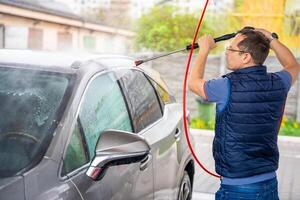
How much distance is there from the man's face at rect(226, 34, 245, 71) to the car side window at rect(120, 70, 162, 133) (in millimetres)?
679

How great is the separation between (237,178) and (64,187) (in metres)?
1.00

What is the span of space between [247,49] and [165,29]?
370 inches

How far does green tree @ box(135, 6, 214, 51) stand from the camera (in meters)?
11.8

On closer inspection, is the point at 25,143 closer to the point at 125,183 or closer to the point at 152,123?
the point at 125,183

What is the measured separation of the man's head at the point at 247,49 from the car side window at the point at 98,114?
666 millimetres

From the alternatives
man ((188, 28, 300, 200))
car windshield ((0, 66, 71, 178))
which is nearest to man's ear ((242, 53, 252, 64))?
man ((188, 28, 300, 200))

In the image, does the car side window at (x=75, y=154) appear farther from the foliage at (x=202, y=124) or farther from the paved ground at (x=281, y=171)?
the foliage at (x=202, y=124)

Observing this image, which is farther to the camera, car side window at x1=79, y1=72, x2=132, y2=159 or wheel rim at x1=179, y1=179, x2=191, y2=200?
wheel rim at x1=179, y1=179, x2=191, y2=200

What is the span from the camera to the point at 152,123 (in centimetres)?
342

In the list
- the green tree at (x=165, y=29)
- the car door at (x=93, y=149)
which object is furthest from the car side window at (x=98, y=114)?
the green tree at (x=165, y=29)

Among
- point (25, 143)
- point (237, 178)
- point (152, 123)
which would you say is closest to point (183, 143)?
point (152, 123)

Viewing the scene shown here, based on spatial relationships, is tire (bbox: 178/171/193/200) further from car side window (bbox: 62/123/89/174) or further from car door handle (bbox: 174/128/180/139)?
car side window (bbox: 62/123/89/174)

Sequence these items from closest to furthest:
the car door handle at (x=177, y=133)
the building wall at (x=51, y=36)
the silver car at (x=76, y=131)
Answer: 1. the silver car at (x=76, y=131)
2. the car door handle at (x=177, y=133)
3. the building wall at (x=51, y=36)

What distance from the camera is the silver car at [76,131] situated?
212 cm
